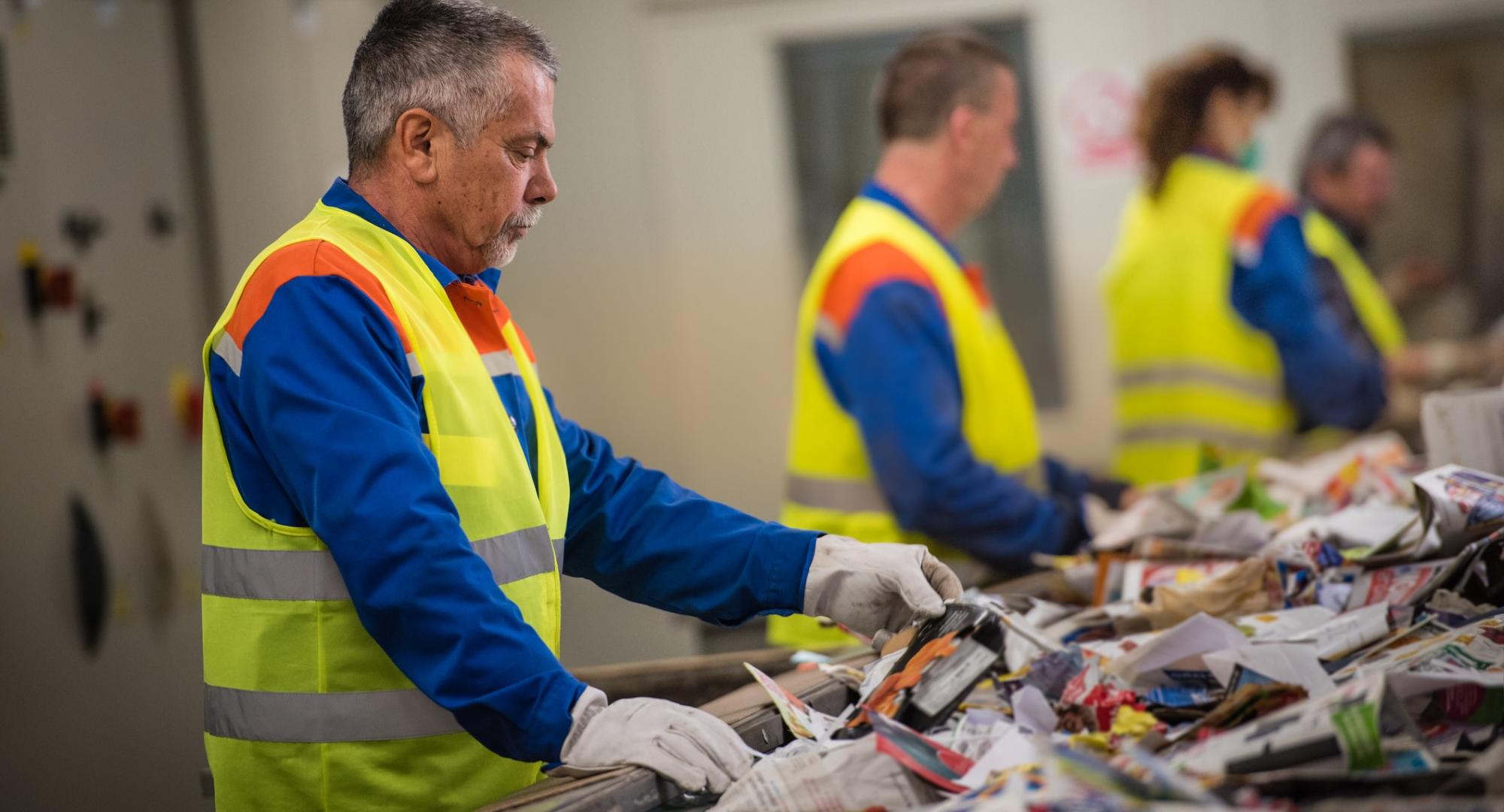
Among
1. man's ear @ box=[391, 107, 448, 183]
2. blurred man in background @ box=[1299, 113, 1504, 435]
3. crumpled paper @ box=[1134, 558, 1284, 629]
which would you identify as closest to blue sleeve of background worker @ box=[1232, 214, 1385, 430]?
blurred man in background @ box=[1299, 113, 1504, 435]

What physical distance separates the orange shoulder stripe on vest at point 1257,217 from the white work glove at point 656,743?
2.66 metres

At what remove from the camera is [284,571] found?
133 centimetres

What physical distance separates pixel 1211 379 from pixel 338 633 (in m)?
2.77

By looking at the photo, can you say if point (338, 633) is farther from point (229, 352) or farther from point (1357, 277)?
point (1357, 277)

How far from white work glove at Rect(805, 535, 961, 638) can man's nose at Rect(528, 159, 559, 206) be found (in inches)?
19.6

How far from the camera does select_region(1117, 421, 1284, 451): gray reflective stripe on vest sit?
3.61 m

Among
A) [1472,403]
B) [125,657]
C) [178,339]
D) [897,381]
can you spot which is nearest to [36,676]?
[125,657]

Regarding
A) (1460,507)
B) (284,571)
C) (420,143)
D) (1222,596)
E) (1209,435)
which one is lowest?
(1209,435)

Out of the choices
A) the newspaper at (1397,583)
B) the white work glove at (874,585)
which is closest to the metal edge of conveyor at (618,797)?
the white work glove at (874,585)

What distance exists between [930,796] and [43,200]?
2.50 metres

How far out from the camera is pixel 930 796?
4.00 feet

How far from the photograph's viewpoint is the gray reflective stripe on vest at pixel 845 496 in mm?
2533

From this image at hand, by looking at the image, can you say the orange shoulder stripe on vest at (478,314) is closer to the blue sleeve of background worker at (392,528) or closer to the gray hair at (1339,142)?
the blue sleeve of background worker at (392,528)

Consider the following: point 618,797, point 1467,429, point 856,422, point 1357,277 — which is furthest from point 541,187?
point 1357,277
